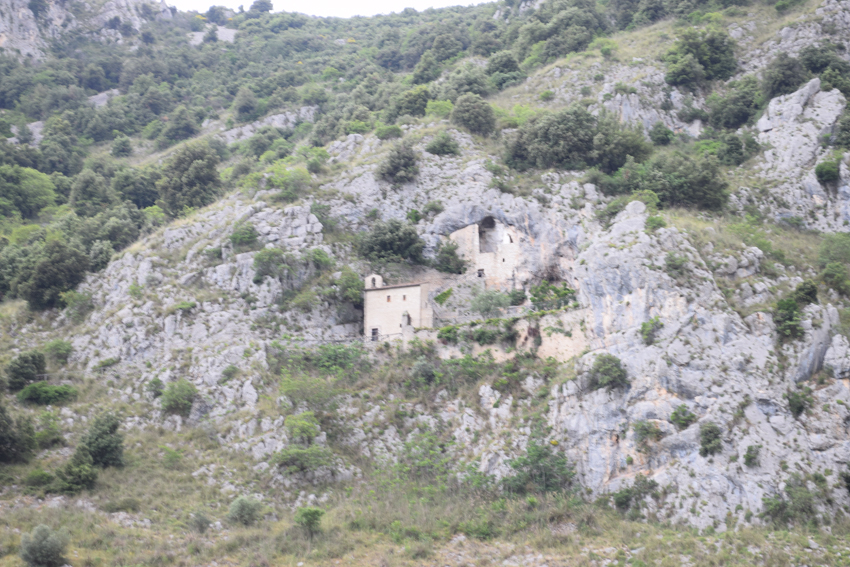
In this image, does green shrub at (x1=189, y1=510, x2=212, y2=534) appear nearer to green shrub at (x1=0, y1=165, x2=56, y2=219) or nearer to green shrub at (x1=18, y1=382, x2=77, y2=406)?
Answer: green shrub at (x1=18, y1=382, x2=77, y2=406)

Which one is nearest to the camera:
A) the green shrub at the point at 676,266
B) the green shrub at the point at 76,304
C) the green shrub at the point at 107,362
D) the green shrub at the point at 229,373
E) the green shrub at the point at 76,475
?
the green shrub at the point at 76,475

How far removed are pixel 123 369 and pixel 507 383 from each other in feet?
78.4

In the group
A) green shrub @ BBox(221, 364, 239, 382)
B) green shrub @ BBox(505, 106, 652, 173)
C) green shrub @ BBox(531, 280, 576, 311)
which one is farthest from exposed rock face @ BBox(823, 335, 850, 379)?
green shrub @ BBox(221, 364, 239, 382)

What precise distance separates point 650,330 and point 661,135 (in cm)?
2817

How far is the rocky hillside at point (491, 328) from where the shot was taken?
95.5 feet

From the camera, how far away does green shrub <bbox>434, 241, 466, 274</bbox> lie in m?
49.2

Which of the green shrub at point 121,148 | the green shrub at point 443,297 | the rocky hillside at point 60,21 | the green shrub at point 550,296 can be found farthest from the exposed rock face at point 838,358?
the rocky hillside at point 60,21

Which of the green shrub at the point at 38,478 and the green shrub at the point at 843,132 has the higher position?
the green shrub at the point at 843,132

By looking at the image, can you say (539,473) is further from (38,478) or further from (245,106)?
(245,106)

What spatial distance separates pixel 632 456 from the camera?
1229 inches

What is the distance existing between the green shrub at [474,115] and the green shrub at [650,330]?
102ft

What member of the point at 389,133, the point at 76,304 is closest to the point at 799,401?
the point at 389,133

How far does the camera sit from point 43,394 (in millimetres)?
35438

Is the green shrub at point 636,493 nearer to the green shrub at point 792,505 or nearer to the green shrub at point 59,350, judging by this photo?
the green shrub at point 792,505
